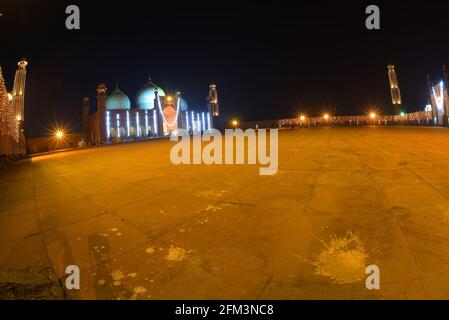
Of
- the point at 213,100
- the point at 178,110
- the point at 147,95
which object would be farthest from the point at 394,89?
the point at 147,95

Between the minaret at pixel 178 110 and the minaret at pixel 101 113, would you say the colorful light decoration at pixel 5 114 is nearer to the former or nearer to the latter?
the minaret at pixel 101 113

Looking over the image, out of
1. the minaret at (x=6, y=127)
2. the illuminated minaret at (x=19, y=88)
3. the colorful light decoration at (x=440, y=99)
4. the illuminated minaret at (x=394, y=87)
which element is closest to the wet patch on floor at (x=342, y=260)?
the minaret at (x=6, y=127)

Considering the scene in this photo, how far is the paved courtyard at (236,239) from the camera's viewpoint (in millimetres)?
2803

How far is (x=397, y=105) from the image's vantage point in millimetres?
72375

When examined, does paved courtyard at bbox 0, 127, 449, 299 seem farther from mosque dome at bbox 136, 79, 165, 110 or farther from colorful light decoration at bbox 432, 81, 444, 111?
mosque dome at bbox 136, 79, 165, 110

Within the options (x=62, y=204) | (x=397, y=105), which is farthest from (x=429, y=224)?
(x=397, y=105)

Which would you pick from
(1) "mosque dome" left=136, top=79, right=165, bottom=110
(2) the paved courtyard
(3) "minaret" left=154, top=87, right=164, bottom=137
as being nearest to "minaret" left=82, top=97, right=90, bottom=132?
(1) "mosque dome" left=136, top=79, right=165, bottom=110

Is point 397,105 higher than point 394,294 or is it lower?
higher

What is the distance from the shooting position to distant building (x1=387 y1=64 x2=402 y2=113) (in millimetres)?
71188

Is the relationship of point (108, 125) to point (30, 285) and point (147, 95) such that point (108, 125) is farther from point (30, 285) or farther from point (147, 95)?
point (30, 285)

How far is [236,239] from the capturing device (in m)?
3.87

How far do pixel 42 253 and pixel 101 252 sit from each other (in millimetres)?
799
